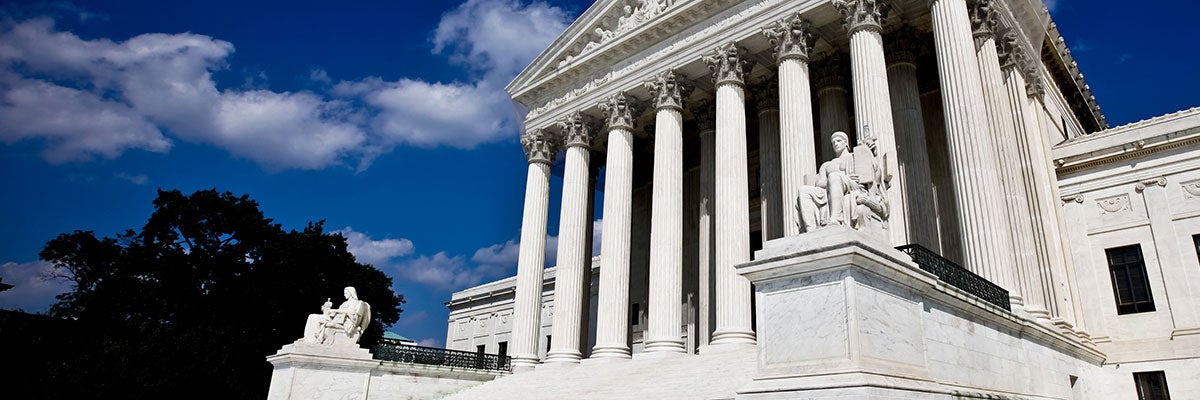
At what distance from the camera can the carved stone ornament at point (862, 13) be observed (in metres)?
21.5

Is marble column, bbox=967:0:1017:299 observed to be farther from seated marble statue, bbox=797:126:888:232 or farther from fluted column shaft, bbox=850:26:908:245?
seated marble statue, bbox=797:126:888:232

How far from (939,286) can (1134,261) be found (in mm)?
14142

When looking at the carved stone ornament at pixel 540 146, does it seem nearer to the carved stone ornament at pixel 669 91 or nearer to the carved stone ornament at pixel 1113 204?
the carved stone ornament at pixel 669 91

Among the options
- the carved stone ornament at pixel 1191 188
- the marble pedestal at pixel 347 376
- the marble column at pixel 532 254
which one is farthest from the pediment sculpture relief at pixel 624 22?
the carved stone ornament at pixel 1191 188

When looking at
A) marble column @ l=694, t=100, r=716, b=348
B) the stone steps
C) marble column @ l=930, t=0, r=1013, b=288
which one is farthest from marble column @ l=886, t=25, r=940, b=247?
marble column @ l=694, t=100, r=716, b=348

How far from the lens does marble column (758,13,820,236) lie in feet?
69.7

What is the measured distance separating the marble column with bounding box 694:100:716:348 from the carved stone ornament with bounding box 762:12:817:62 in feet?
20.8

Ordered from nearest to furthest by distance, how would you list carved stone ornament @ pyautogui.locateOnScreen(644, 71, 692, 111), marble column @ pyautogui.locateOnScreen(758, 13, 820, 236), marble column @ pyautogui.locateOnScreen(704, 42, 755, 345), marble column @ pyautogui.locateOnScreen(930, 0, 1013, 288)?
marble column @ pyautogui.locateOnScreen(930, 0, 1013, 288)
marble column @ pyautogui.locateOnScreen(758, 13, 820, 236)
marble column @ pyautogui.locateOnScreen(704, 42, 755, 345)
carved stone ornament @ pyautogui.locateOnScreen(644, 71, 692, 111)

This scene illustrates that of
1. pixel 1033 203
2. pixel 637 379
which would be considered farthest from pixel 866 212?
pixel 1033 203

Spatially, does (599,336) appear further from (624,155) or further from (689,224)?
(689,224)

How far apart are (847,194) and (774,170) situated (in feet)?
46.9

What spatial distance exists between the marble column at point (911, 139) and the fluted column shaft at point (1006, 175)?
2740 millimetres

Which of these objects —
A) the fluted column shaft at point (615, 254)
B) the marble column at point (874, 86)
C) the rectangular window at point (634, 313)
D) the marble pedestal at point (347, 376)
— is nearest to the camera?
the marble column at point (874, 86)

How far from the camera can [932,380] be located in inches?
446
